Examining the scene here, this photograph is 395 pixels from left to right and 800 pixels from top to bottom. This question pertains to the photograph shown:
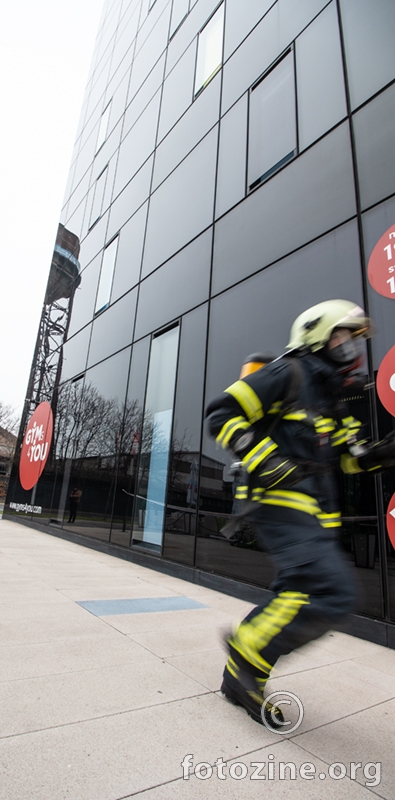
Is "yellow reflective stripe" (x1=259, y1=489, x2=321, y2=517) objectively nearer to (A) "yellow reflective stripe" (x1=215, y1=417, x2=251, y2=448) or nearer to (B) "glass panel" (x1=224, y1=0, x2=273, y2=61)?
(A) "yellow reflective stripe" (x1=215, y1=417, x2=251, y2=448)

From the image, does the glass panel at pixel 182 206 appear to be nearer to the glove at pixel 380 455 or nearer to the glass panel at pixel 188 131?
the glass panel at pixel 188 131

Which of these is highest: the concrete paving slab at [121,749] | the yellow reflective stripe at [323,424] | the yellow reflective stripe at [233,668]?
the yellow reflective stripe at [323,424]

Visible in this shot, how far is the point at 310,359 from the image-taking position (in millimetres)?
1992

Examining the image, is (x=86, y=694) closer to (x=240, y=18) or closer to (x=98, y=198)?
Answer: (x=240, y=18)

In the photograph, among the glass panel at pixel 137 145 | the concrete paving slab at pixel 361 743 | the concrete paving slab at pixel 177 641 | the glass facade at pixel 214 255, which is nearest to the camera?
the concrete paving slab at pixel 361 743

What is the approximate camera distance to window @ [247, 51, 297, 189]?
5.89 metres

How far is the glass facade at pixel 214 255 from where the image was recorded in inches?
175

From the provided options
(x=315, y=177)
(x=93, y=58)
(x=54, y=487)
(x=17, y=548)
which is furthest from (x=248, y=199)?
(x=93, y=58)

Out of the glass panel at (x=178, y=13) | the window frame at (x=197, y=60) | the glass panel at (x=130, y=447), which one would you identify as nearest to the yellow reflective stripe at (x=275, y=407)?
the glass panel at (x=130, y=447)

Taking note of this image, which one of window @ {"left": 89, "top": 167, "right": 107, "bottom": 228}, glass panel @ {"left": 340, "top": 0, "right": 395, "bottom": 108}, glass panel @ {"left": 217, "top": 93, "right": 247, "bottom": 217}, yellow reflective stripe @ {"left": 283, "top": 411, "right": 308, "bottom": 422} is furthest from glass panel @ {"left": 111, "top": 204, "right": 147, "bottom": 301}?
yellow reflective stripe @ {"left": 283, "top": 411, "right": 308, "bottom": 422}

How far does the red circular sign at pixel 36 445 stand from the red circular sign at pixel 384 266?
420 inches

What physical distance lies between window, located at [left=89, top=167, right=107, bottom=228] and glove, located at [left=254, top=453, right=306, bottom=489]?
43.3 ft

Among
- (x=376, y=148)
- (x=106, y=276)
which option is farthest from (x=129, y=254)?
(x=376, y=148)

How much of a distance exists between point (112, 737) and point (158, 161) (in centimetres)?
1042
